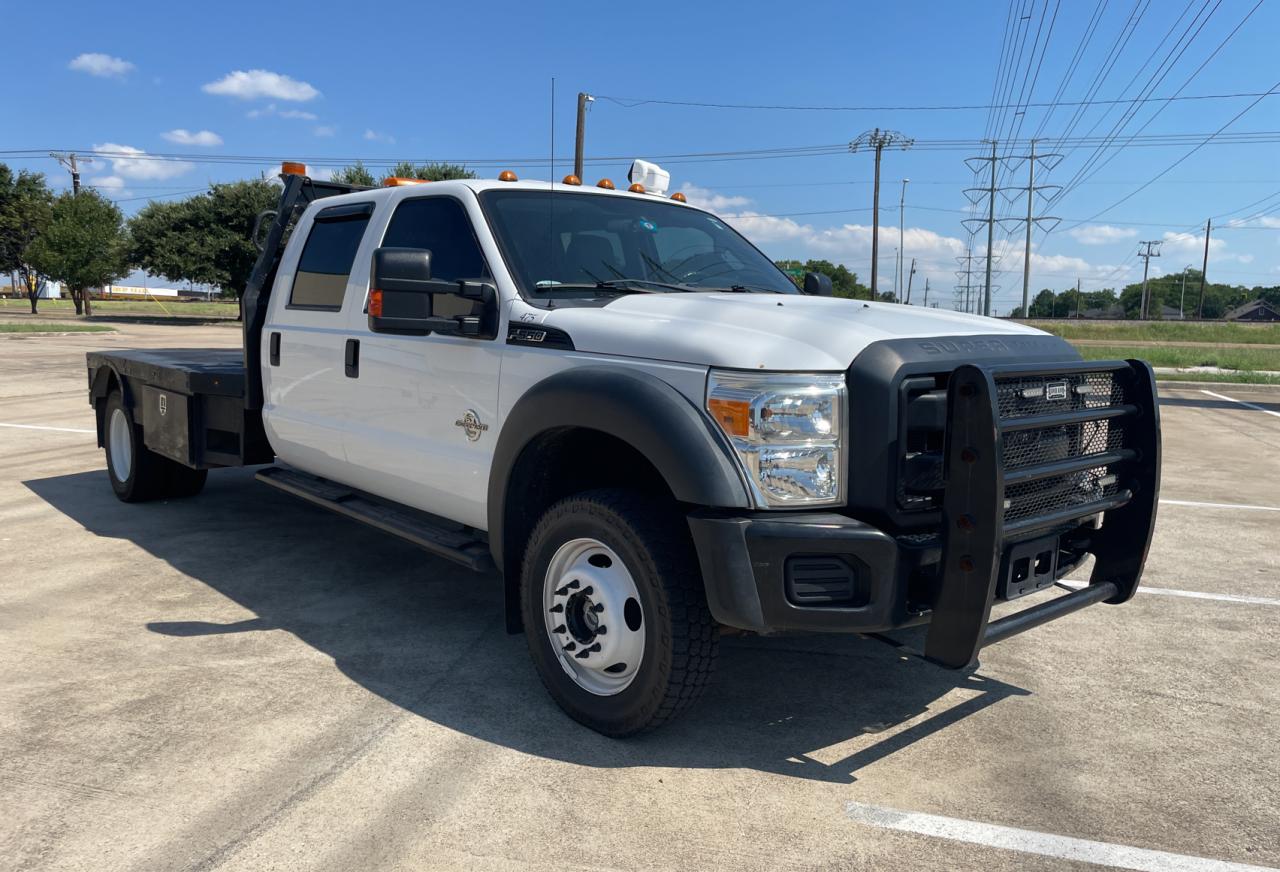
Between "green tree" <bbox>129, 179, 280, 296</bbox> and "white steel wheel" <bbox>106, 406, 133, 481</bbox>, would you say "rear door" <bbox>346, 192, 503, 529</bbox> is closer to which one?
"white steel wheel" <bbox>106, 406, 133, 481</bbox>

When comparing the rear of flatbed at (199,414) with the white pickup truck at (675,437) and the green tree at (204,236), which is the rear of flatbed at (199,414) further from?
the green tree at (204,236)

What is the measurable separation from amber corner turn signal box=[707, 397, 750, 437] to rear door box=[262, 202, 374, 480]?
238 cm

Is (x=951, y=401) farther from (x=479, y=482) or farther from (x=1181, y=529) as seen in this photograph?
(x=1181, y=529)

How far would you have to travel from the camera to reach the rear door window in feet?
Answer: 16.4

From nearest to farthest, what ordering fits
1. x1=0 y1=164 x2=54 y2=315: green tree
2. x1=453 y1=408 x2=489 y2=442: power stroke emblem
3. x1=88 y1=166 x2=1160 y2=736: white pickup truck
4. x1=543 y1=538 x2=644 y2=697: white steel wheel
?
x1=88 y1=166 x2=1160 y2=736: white pickup truck
x1=543 y1=538 x2=644 y2=697: white steel wheel
x1=453 y1=408 x2=489 y2=442: power stroke emblem
x1=0 y1=164 x2=54 y2=315: green tree

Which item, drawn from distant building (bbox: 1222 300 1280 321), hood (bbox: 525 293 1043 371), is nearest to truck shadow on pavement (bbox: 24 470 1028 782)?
hood (bbox: 525 293 1043 371)

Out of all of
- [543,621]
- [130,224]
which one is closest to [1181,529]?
[543,621]

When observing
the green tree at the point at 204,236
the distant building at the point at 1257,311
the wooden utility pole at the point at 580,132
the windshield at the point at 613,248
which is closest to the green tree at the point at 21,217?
the green tree at the point at 204,236

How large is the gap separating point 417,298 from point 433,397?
607mm

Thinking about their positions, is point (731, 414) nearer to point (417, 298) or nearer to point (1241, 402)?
point (417, 298)

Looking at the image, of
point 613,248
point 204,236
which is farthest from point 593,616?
point 204,236

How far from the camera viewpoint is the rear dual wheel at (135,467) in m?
6.91

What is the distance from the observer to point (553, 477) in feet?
12.7

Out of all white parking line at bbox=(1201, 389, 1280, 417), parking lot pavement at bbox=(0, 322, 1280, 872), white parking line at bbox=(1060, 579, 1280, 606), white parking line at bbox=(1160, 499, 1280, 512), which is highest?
white parking line at bbox=(1201, 389, 1280, 417)
